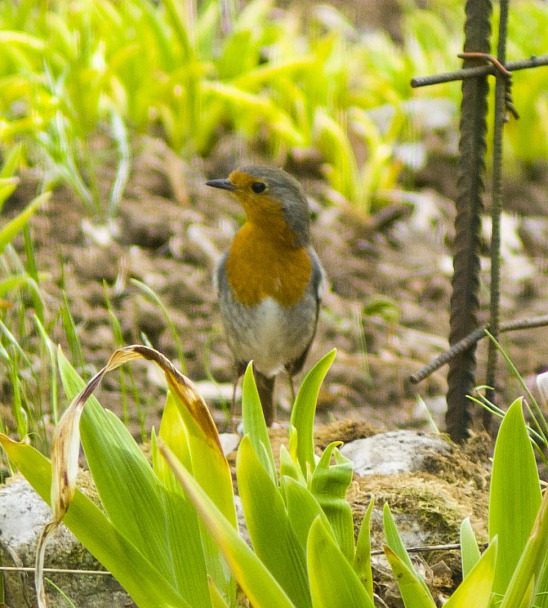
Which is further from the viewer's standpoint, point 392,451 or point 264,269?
point 264,269

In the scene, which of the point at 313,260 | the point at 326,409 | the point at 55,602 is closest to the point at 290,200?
the point at 313,260

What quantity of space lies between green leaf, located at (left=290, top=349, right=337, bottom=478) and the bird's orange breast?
1.40 m

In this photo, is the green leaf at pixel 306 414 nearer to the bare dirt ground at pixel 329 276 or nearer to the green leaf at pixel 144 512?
the green leaf at pixel 144 512

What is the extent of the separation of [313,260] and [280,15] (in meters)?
4.62

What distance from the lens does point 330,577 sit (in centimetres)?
151

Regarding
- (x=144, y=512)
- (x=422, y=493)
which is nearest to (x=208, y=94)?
(x=422, y=493)

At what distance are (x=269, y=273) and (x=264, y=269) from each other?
0.08ft

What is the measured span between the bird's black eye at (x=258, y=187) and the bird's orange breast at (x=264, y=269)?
133 mm

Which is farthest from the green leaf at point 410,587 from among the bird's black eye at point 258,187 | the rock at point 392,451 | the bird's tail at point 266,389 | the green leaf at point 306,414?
the bird's tail at point 266,389

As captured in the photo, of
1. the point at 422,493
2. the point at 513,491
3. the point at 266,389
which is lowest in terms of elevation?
the point at 266,389

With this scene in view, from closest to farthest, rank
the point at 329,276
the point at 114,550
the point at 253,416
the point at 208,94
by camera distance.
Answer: the point at 114,550
the point at 253,416
the point at 329,276
the point at 208,94

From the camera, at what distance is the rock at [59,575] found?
6.56 ft

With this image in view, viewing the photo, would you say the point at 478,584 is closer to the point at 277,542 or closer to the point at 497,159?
the point at 277,542

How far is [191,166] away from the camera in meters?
5.07
